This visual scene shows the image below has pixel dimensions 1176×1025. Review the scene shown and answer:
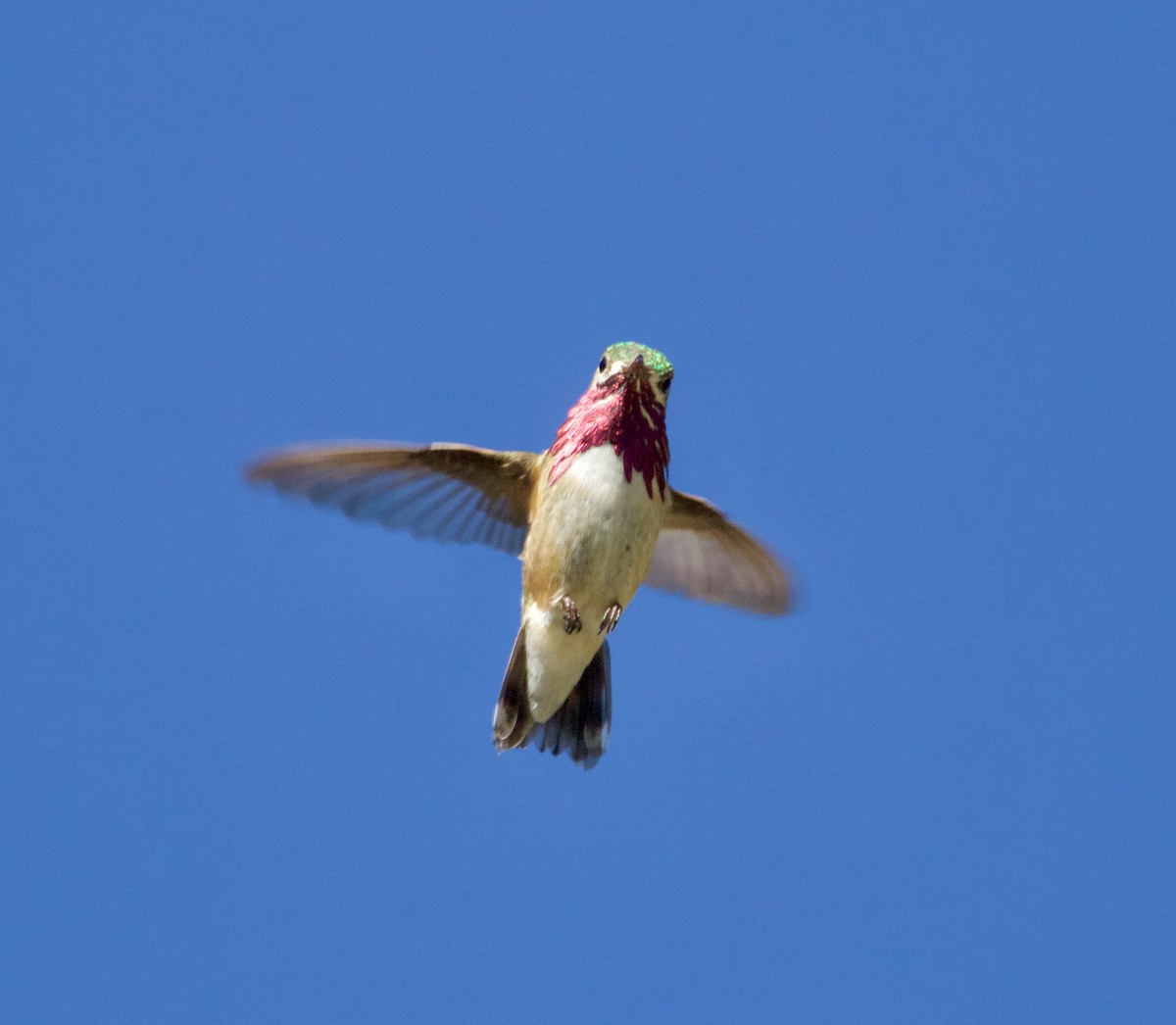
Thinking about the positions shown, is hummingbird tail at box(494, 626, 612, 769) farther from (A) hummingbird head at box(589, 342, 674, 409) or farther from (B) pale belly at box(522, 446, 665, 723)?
(A) hummingbird head at box(589, 342, 674, 409)

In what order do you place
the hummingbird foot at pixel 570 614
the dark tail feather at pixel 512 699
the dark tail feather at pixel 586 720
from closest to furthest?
1. the hummingbird foot at pixel 570 614
2. the dark tail feather at pixel 512 699
3. the dark tail feather at pixel 586 720

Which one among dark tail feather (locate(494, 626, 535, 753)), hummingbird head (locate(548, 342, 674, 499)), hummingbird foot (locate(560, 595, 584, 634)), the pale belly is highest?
hummingbird head (locate(548, 342, 674, 499))

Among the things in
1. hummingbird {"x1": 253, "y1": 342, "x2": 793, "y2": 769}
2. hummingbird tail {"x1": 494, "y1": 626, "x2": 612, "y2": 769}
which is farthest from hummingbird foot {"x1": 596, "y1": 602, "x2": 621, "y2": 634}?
hummingbird tail {"x1": 494, "y1": 626, "x2": 612, "y2": 769}

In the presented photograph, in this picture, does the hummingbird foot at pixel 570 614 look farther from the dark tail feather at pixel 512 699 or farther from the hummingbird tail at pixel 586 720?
the hummingbird tail at pixel 586 720

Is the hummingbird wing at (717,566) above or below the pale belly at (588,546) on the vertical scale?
above

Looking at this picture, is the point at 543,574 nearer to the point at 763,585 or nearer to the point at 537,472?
the point at 537,472

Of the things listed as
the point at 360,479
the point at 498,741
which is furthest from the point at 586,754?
the point at 360,479

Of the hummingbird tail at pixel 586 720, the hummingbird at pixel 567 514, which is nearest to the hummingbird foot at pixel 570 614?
the hummingbird at pixel 567 514

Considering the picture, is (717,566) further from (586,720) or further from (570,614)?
(570,614)

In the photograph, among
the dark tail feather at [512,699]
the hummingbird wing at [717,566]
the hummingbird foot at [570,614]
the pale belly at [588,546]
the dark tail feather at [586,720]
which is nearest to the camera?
the pale belly at [588,546]
